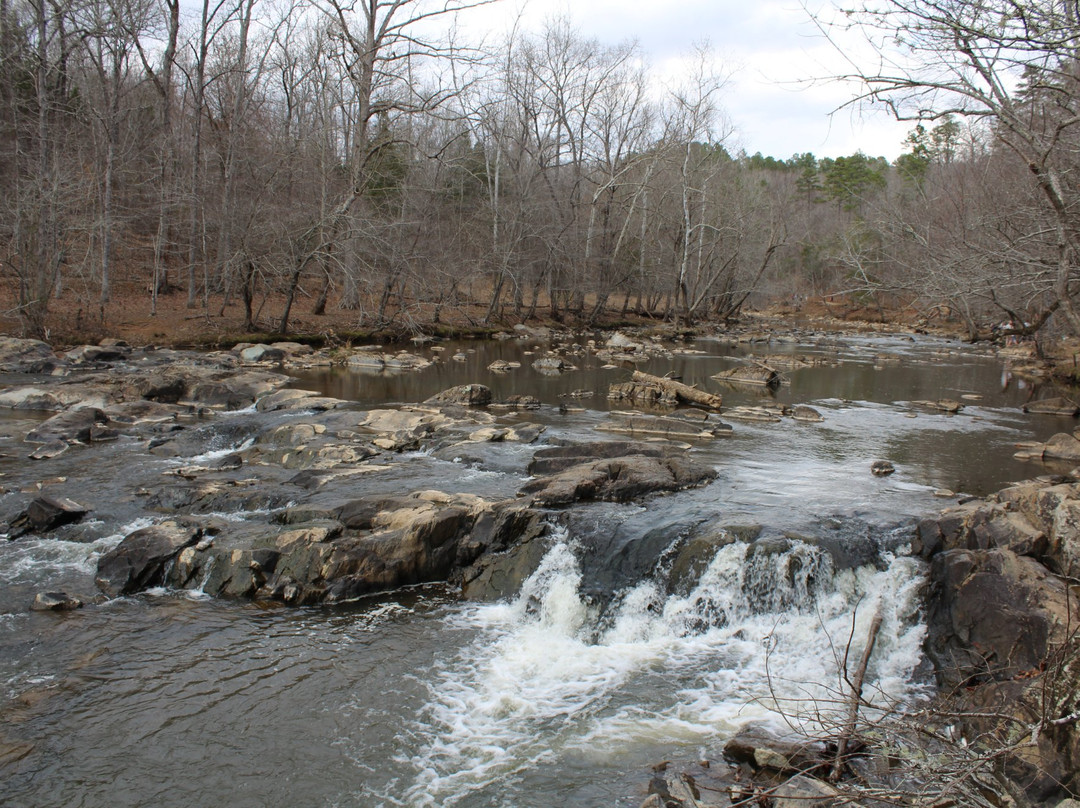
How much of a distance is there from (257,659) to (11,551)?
374 cm

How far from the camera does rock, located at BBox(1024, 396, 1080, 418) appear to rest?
15961mm

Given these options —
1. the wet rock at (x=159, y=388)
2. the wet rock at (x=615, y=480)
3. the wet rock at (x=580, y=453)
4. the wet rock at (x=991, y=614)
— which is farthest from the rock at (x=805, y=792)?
the wet rock at (x=159, y=388)

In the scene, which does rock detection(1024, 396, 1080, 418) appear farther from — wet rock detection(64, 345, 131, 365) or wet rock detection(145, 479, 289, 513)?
wet rock detection(64, 345, 131, 365)

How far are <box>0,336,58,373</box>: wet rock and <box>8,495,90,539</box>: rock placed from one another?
1097cm

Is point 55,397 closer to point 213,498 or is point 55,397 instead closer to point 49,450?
point 49,450

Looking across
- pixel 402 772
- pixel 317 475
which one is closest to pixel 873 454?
pixel 317 475

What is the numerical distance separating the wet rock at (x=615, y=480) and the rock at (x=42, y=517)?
5409mm

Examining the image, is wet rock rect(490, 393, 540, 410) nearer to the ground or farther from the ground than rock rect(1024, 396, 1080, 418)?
nearer to the ground

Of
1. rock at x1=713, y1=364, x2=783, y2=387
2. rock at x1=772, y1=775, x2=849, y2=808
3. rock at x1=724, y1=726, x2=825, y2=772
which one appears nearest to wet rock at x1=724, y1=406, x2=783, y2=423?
rock at x1=713, y1=364, x2=783, y2=387

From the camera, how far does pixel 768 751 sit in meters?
4.90

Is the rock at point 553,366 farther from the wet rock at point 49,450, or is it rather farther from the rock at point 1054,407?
the wet rock at point 49,450

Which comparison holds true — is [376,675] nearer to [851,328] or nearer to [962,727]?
[962,727]

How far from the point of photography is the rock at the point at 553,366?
22078 millimetres

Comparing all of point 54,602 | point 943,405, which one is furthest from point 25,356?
point 943,405
